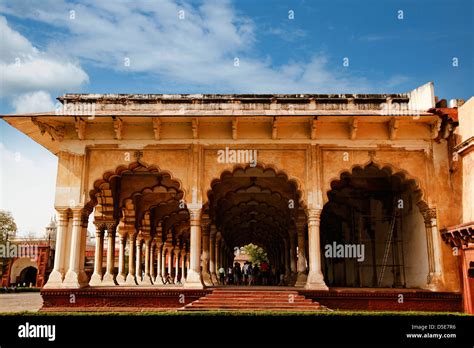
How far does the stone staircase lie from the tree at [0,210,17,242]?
3537 centimetres

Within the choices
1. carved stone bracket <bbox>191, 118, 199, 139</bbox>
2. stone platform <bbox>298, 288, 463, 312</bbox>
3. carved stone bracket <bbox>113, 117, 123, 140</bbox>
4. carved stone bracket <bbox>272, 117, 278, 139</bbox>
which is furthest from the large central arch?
carved stone bracket <bbox>113, 117, 123, 140</bbox>

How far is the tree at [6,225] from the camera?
139 feet

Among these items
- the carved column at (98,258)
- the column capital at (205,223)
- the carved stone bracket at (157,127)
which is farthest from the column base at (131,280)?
the carved stone bracket at (157,127)

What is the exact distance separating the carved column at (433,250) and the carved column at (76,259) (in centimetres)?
943

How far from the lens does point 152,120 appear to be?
13.4 metres

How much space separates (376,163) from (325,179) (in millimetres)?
1520

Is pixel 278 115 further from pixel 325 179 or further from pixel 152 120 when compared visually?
pixel 152 120

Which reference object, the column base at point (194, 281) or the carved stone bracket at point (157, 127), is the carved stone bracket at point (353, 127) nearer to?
the carved stone bracket at point (157, 127)

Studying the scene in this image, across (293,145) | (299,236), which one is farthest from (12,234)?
(293,145)

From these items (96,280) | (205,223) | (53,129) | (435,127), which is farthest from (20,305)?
(435,127)

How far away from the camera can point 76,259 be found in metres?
13.2

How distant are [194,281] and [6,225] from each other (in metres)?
36.0

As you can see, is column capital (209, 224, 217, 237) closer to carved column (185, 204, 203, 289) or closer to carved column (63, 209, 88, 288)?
carved column (185, 204, 203, 289)

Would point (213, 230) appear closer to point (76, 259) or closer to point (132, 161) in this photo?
point (132, 161)
